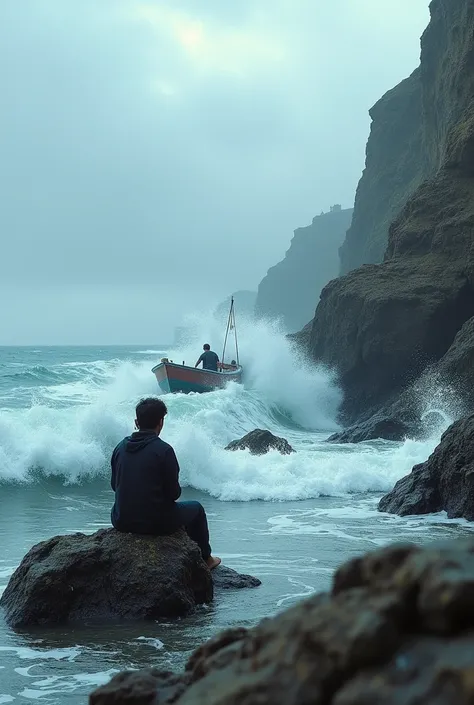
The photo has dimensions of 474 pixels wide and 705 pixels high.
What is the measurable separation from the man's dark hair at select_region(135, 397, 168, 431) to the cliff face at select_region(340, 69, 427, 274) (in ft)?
175

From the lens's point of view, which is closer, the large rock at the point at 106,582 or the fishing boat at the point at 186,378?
the large rock at the point at 106,582

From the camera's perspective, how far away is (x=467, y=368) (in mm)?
22891

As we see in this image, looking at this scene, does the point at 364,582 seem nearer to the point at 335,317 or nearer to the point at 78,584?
the point at 78,584

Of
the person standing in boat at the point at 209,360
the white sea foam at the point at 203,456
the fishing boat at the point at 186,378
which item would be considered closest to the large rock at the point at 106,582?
the white sea foam at the point at 203,456

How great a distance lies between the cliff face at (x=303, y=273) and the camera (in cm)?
15175

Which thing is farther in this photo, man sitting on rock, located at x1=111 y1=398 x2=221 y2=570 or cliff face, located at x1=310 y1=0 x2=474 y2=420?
cliff face, located at x1=310 y1=0 x2=474 y2=420

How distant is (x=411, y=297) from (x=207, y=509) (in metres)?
17.8

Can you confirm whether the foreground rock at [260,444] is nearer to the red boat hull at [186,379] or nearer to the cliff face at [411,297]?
the cliff face at [411,297]

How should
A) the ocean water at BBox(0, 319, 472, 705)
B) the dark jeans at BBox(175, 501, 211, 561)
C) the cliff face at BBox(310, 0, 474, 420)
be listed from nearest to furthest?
the ocean water at BBox(0, 319, 472, 705) → the dark jeans at BBox(175, 501, 211, 561) → the cliff face at BBox(310, 0, 474, 420)

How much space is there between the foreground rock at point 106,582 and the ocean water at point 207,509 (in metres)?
0.20

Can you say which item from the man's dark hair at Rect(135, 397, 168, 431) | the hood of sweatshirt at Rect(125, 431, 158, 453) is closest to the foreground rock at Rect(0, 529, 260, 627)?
the hood of sweatshirt at Rect(125, 431, 158, 453)

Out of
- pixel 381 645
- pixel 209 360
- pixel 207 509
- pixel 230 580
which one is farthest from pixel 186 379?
pixel 381 645

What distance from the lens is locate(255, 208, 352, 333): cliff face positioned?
151750 millimetres

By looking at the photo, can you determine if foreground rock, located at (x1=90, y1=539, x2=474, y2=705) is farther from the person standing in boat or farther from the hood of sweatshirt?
the person standing in boat
